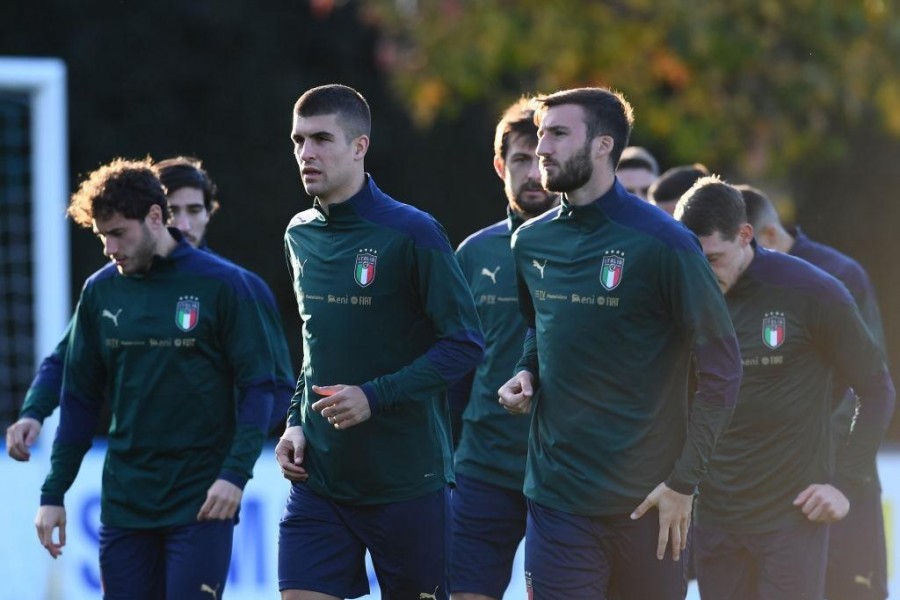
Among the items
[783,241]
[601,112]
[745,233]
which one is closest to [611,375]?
[601,112]

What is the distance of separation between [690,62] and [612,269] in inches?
343

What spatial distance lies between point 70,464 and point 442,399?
5.40 feet

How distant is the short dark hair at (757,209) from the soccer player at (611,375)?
189 cm

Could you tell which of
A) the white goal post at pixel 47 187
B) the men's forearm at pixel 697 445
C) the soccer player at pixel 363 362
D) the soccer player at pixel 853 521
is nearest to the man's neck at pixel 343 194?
the soccer player at pixel 363 362

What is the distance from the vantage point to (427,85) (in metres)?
14.6

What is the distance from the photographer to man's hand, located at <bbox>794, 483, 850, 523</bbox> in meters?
6.65

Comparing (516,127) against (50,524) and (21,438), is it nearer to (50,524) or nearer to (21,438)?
(21,438)

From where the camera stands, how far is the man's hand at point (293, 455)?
6234 mm

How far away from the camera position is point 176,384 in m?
6.90

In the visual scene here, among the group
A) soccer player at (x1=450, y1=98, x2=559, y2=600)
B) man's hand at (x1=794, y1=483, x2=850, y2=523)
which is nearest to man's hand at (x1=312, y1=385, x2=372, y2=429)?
soccer player at (x1=450, y1=98, x2=559, y2=600)

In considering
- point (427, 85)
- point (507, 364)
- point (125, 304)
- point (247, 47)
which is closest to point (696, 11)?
point (427, 85)

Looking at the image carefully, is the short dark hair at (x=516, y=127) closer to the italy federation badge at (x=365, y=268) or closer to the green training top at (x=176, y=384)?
the green training top at (x=176, y=384)

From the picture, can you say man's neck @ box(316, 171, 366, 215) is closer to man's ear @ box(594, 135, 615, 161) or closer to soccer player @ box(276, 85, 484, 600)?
soccer player @ box(276, 85, 484, 600)

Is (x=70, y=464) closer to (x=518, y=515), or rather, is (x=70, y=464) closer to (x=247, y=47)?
(x=518, y=515)
